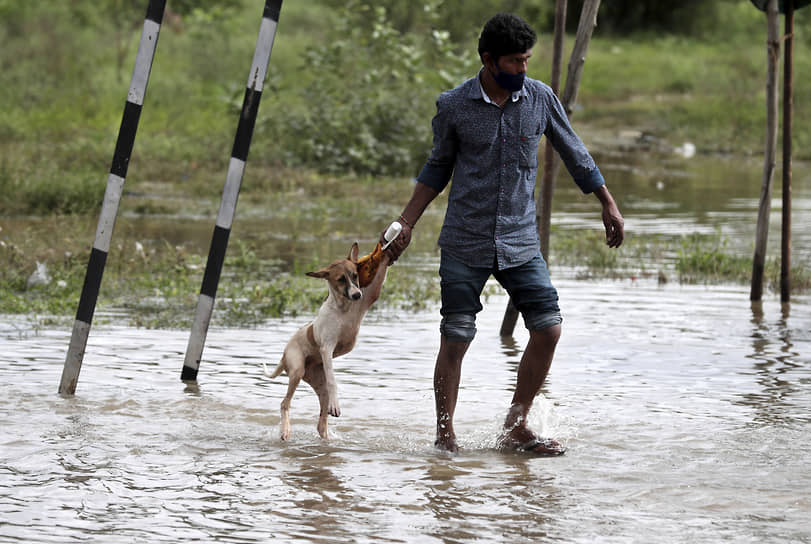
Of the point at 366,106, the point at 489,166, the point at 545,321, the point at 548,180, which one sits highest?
the point at 366,106

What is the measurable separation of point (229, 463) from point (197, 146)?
15.0 meters

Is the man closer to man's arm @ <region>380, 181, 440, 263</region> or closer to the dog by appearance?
man's arm @ <region>380, 181, 440, 263</region>

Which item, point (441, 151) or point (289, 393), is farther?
point (289, 393)

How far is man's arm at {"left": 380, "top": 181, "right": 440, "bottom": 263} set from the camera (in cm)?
529

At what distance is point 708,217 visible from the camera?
15.8m

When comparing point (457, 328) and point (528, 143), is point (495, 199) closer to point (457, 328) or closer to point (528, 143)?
point (528, 143)

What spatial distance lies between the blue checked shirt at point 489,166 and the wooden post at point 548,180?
255 cm

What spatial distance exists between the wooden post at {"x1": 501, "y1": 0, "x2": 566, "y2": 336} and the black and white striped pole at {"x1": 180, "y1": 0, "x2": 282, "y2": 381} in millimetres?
2156

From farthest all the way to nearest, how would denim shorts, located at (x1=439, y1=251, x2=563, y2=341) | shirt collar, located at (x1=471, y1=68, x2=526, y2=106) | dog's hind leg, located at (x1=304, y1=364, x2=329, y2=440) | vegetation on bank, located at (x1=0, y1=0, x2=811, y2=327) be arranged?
vegetation on bank, located at (x1=0, y1=0, x2=811, y2=327) → dog's hind leg, located at (x1=304, y1=364, x2=329, y2=440) → denim shorts, located at (x1=439, y1=251, x2=563, y2=341) → shirt collar, located at (x1=471, y1=68, x2=526, y2=106)

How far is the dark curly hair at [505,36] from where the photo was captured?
16.5ft

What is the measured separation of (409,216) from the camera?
17.6 ft

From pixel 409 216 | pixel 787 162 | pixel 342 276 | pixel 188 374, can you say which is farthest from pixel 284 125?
pixel 342 276

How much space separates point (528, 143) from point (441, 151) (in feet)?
1.23

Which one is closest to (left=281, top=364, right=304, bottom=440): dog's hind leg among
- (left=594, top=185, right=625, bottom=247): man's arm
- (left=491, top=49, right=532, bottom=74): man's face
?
(left=594, top=185, right=625, bottom=247): man's arm
